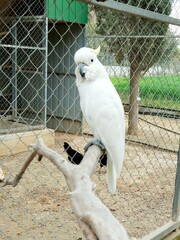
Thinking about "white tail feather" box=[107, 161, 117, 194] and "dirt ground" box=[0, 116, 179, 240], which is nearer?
"white tail feather" box=[107, 161, 117, 194]

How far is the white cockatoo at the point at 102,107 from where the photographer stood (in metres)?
1.58

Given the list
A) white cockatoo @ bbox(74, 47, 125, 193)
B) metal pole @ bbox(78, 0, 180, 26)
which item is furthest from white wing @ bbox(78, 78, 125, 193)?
metal pole @ bbox(78, 0, 180, 26)

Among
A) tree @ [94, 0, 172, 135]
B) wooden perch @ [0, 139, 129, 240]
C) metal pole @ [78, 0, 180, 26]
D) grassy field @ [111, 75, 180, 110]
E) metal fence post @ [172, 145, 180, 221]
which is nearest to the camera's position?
wooden perch @ [0, 139, 129, 240]

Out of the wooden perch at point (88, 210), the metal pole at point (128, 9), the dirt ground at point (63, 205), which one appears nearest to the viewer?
the wooden perch at point (88, 210)

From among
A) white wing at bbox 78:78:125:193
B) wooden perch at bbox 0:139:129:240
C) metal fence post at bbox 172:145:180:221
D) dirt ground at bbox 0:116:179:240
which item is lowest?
dirt ground at bbox 0:116:179:240

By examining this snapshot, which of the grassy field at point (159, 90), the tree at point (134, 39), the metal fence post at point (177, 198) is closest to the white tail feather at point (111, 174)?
the metal fence post at point (177, 198)

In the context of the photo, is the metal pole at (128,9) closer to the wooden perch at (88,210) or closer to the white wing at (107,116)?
the white wing at (107,116)

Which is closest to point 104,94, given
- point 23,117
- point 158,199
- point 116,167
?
point 116,167

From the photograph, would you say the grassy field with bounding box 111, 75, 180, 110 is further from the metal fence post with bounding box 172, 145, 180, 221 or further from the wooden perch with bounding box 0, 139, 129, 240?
the wooden perch with bounding box 0, 139, 129, 240

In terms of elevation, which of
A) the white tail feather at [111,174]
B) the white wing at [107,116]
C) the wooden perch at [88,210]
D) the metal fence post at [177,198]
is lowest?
the metal fence post at [177,198]

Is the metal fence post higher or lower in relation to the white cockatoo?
lower

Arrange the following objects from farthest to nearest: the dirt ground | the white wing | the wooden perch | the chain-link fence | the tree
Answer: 1. the tree
2. the dirt ground
3. the chain-link fence
4. the white wing
5. the wooden perch

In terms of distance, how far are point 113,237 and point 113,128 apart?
1.12 m

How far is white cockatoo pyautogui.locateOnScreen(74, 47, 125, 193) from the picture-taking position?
1580 mm
